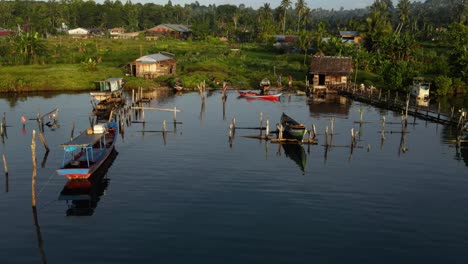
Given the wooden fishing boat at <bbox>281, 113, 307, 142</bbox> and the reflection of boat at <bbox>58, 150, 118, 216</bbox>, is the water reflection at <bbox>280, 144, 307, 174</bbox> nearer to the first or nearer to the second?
the wooden fishing boat at <bbox>281, 113, 307, 142</bbox>

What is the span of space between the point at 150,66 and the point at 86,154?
156ft

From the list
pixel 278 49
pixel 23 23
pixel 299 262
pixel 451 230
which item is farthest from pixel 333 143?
pixel 23 23

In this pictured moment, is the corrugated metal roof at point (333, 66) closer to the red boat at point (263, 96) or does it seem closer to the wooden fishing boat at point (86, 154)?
the red boat at point (263, 96)

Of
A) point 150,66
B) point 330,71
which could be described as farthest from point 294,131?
point 150,66

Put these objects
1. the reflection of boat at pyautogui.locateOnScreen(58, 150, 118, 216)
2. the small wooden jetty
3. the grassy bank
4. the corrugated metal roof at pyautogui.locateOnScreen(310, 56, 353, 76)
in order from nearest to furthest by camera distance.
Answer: the reflection of boat at pyautogui.locateOnScreen(58, 150, 118, 216) < the small wooden jetty < the corrugated metal roof at pyautogui.locateOnScreen(310, 56, 353, 76) < the grassy bank

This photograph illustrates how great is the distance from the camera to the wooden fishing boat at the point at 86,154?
30.2 m

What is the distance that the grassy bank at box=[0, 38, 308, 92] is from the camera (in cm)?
7144

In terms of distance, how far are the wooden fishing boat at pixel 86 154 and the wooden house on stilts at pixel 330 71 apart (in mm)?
40224

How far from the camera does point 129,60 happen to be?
88.1 metres

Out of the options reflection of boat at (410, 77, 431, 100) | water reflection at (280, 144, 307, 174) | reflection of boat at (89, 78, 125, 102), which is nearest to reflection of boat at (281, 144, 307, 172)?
water reflection at (280, 144, 307, 174)

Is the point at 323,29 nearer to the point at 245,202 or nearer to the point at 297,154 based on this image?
the point at 297,154

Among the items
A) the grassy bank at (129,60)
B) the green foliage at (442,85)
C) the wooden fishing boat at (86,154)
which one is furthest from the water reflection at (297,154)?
the green foliage at (442,85)

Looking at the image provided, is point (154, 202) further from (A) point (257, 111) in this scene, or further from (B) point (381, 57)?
(B) point (381, 57)

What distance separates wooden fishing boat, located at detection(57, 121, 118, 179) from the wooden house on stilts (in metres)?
40.2
